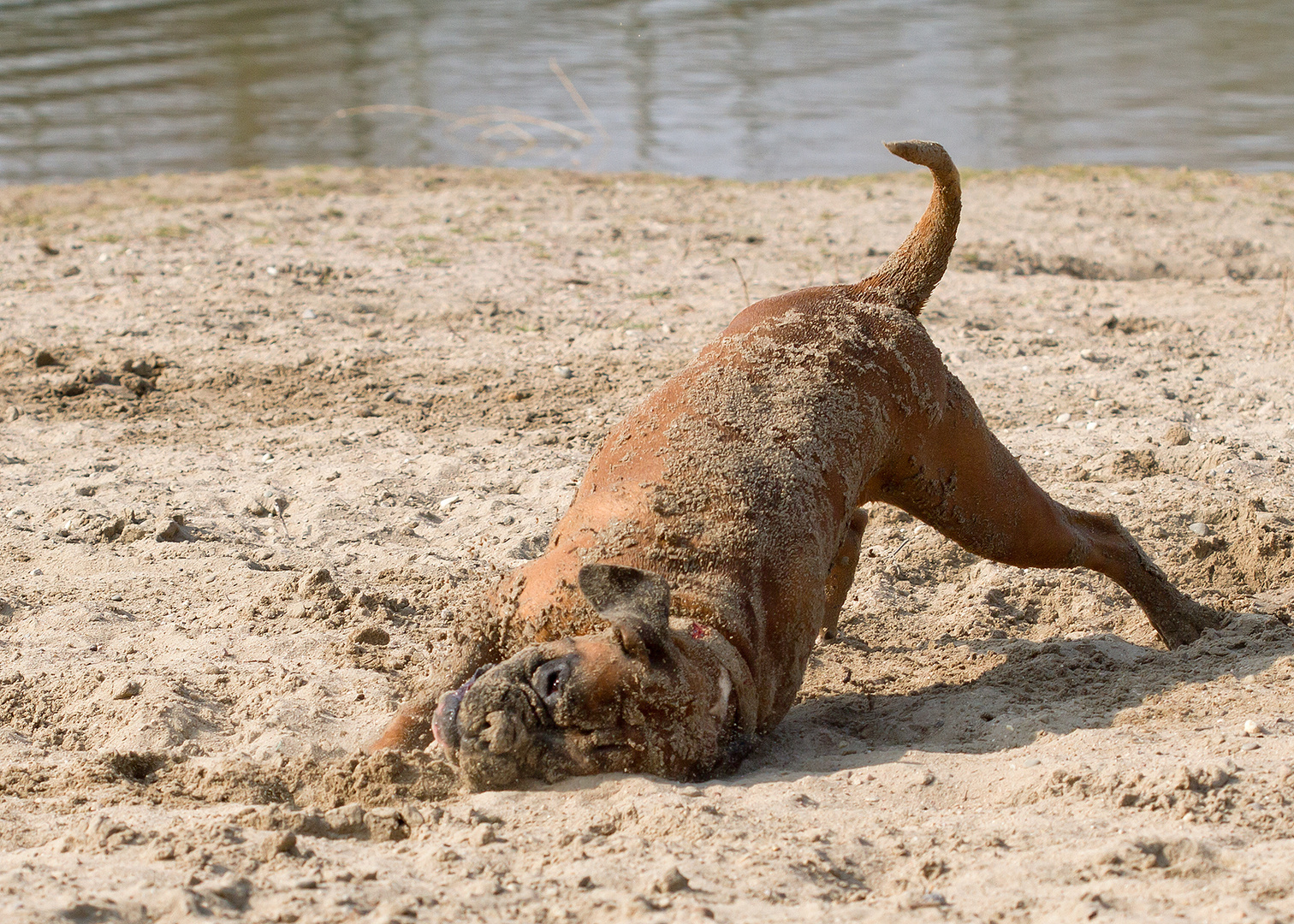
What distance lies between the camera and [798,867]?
2705 millimetres

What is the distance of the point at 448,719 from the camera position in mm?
3014

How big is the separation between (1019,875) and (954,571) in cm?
248

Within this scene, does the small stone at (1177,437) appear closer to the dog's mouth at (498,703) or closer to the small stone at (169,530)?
the dog's mouth at (498,703)

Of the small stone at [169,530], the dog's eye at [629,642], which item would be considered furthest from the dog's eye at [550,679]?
the small stone at [169,530]

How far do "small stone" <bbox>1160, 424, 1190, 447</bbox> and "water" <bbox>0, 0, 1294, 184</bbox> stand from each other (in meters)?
7.59

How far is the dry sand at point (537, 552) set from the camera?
270 centimetres

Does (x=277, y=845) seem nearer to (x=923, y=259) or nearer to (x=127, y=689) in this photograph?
(x=127, y=689)

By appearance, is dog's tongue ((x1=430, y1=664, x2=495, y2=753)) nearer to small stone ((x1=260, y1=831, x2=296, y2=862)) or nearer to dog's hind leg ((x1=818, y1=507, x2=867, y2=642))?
small stone ((x1=260, y1=831, x2=296, y2=862))

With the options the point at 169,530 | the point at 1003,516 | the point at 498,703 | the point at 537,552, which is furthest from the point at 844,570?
the point at 169,530

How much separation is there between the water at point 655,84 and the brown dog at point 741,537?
9.02 m

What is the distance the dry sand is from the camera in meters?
2.70

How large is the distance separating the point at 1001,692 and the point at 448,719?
1894 mm

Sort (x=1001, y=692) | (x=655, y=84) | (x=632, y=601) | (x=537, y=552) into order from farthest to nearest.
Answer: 1. (x=655, y=84)
2. (x=537, y=552)
3. (x=1001, y=692)
4. (x=632, y=601)

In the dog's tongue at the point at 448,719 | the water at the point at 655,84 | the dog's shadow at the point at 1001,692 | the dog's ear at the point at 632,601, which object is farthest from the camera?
the water at the point at 655,84
